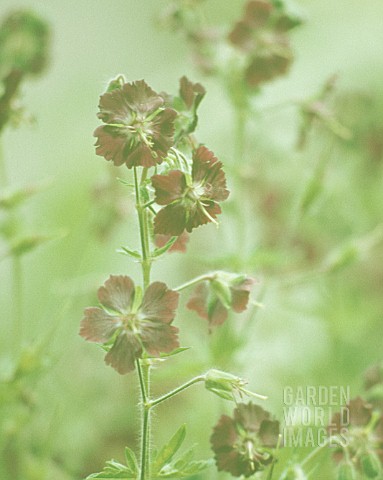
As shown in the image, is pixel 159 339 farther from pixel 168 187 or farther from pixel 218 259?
pixel 218 259

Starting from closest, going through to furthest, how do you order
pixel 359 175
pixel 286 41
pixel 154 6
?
1. pixel 286 41
2. pixel 359 175
3. pixel 154 6

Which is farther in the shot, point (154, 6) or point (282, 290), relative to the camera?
point (154, 6)

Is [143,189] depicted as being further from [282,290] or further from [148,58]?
[148,58]

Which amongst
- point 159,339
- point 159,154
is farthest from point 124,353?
point 159,154

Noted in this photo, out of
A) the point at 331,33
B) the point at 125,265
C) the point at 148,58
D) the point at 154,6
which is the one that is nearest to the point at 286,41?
the point at 125,265

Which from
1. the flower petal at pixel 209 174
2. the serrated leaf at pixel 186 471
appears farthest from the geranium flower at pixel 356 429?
the flower petal at pixel 209 174

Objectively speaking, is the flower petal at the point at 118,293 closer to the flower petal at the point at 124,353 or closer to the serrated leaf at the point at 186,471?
the flower petal at the point at 124,353

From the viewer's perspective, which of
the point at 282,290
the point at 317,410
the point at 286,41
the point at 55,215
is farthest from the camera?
the point at 55,215

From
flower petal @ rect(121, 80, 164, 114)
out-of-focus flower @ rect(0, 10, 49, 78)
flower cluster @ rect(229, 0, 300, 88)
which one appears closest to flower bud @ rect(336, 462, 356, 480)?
flower petal @ rect(121, 80, 164, 114)
